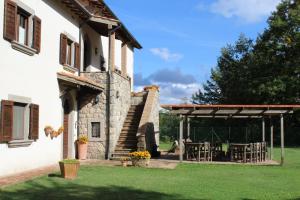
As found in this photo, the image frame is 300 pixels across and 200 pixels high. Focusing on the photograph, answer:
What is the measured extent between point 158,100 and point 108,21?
7055 millimetres

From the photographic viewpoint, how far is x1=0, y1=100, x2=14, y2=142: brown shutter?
12074mm

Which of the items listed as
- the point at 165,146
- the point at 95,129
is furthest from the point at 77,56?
the point at 165,146

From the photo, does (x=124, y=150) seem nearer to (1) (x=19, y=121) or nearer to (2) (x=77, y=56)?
(2) (x=77, y=56)

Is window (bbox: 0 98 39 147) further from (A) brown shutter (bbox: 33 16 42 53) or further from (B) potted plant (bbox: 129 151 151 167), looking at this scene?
(B) potted plant (bbox: 129 151 151 167)

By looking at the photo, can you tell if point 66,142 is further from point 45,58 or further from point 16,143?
point 16,143

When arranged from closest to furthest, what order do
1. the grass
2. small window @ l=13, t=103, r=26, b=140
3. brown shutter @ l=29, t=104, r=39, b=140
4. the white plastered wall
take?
the white plastered wall, small window @ l=13, t=103, r=26, b=140, brown shutter @ l=29, t=104, r=39, b=140, the grass

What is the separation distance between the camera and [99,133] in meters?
19.7

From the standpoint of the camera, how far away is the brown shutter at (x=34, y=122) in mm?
14180

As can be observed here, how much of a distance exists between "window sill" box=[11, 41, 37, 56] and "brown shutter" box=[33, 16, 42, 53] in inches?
12.5

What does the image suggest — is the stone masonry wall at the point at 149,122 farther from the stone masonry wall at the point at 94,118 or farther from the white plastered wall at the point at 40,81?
the white plastered wall at the point at 40,81

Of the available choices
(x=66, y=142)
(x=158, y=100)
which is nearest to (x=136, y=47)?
(x=158, y=100)

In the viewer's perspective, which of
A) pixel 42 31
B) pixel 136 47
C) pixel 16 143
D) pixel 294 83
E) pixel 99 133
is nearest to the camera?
pixel 16 143

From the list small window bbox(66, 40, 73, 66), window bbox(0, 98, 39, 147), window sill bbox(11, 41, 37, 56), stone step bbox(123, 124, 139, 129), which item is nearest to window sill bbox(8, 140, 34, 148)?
window bbox(0, 98, 39, 147)

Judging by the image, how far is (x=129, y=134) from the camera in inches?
824
